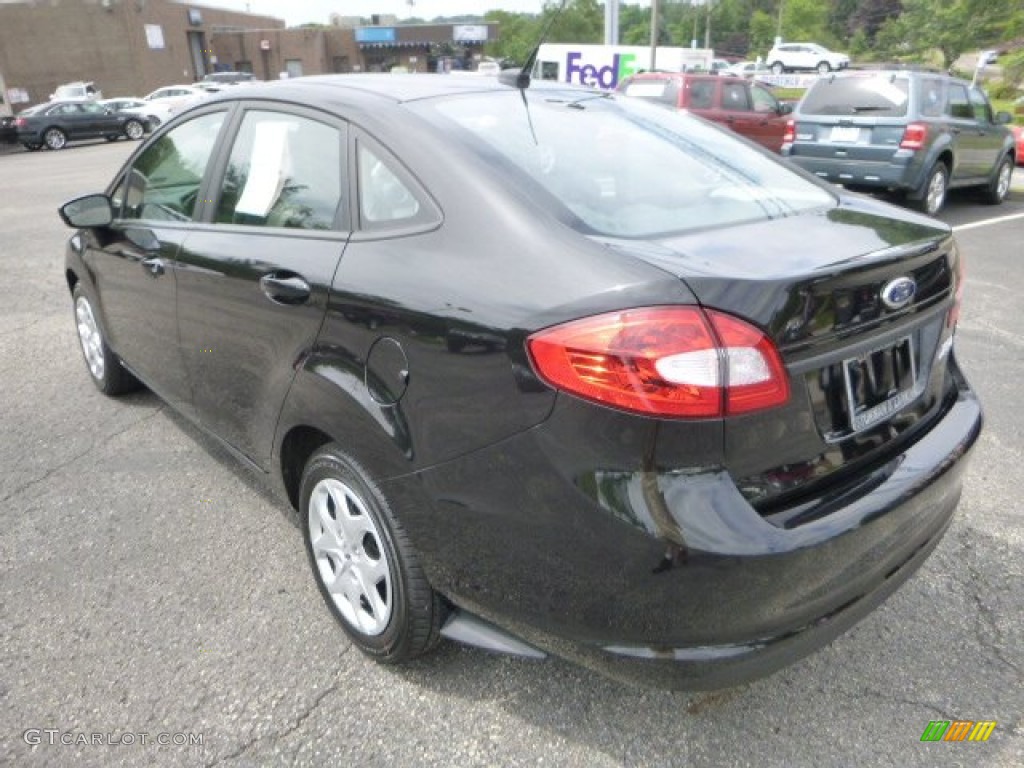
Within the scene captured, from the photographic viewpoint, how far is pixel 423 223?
2.07 metres

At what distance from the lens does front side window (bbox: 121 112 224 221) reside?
3059mm

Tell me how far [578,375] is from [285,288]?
1.10 metres

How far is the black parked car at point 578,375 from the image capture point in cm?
165

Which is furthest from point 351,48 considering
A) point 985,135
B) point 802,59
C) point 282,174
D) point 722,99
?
point 282,174

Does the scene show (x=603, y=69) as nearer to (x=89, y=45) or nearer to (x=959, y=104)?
(x=959, y=104)

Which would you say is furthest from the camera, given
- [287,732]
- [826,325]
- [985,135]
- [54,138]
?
[54,138]

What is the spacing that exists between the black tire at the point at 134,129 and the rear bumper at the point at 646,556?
3134 cm

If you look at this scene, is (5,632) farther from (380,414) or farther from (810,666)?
(810,666)

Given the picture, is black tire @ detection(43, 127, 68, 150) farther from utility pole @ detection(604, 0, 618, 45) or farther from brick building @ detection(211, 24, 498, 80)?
brick building @ detection(211, 24, 498, 80)

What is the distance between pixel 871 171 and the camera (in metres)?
9.45

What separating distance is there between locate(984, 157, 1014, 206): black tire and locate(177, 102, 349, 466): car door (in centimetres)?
1162

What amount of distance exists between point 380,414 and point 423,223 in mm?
515

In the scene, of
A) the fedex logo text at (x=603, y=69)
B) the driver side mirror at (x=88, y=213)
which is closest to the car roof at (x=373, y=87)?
the driver side mirror at (x=88, y=213)

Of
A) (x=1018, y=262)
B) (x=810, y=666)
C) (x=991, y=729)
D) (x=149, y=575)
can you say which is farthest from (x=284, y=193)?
(x=1018, y=262)
